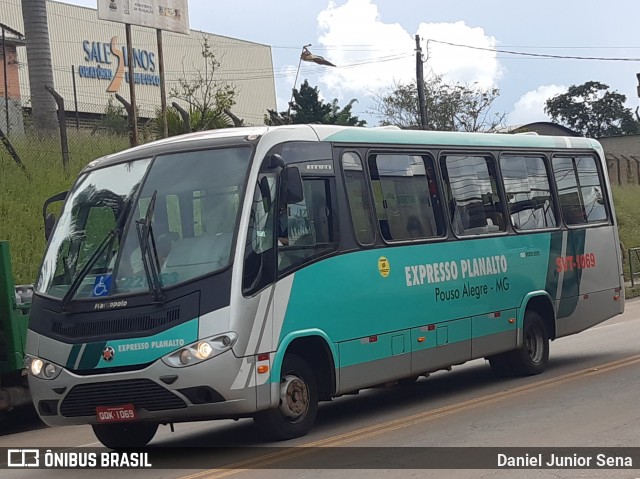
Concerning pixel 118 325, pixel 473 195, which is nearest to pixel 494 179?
pixel 473 195

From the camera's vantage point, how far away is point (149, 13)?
77.2ft

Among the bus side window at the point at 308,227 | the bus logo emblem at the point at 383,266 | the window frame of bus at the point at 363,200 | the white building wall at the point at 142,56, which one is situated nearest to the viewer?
the bus side window at the point at 308,227

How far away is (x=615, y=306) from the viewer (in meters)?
16.0

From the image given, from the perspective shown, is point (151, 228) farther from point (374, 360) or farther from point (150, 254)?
point (374, 360)

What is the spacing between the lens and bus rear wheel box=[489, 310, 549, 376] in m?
14.0

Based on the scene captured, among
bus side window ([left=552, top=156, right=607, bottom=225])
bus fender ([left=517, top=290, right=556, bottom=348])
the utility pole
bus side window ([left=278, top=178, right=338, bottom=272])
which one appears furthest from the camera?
the utility pole

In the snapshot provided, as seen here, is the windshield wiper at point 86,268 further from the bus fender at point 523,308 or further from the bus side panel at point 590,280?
the bus side panel at point 590,280

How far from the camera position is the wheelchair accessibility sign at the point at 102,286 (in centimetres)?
971

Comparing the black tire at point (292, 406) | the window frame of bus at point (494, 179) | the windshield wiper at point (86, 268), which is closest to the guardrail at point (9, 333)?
the windshield wiper at point (86, 268)

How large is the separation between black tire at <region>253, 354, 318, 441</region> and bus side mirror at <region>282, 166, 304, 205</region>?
1.45m

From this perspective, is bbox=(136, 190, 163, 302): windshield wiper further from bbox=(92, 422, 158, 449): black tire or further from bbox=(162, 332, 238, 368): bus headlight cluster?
bbox=(92, 422, 158, 449): black tire

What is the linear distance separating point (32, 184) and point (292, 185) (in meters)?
13.3

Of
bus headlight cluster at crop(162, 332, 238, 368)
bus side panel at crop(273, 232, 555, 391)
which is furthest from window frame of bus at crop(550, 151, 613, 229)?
bus headlight cluster at crop(162, 332, 238, 368)

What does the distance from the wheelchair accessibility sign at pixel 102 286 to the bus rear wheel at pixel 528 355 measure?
6.02 meters
